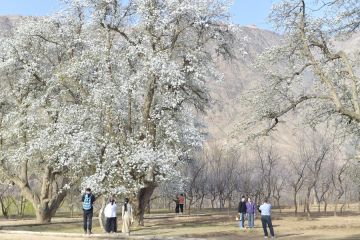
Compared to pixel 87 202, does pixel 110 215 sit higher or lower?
lower

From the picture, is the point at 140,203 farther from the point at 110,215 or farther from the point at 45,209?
the point at 45,209

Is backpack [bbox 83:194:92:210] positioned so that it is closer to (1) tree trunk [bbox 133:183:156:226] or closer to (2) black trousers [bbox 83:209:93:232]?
(2) black trousers [bbox 83:209:93:232]

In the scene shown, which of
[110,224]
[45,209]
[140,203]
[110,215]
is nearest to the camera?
[110,215]

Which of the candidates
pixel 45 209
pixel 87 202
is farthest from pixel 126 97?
pixel 45 209

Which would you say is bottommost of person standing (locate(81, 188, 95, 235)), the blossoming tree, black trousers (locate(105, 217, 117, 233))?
black trousers (locate(105, 217, 117, 233))

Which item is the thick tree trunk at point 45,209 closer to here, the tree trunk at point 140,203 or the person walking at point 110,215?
the tree trunk at point 140,203

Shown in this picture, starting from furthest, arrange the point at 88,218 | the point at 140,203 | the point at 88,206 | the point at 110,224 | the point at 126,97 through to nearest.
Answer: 1. the point at 140,203
2. the point at 126,97
3. the point at 110,224
4. the point at 88,218
5. the point at 88,206

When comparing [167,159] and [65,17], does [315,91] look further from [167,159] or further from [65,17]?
[65,17]

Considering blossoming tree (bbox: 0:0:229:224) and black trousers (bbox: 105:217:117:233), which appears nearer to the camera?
black trousers (bbox: 105:217:117:233)

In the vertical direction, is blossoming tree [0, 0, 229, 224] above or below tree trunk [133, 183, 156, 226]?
above

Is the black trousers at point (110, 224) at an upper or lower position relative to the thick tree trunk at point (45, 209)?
lower

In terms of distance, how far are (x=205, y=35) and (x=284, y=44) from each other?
40.7 ft

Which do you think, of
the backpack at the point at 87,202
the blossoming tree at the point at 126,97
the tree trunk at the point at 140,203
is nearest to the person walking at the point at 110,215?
the backpack at the point at 87,202

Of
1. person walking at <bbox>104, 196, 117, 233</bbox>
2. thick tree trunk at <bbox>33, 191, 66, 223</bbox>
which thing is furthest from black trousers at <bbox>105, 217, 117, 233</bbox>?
thick tree trunk at <bbox>33, 191, 66, 223</bbox>
